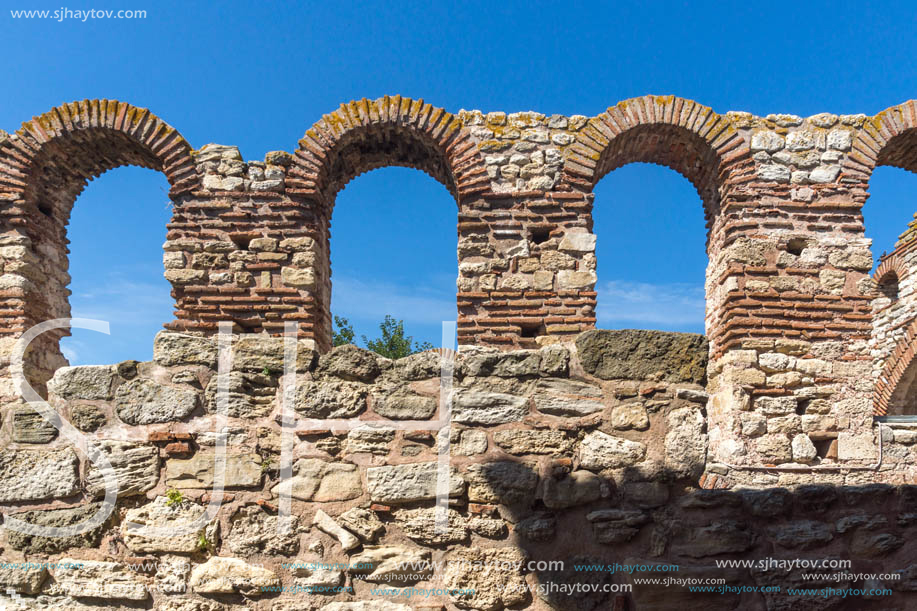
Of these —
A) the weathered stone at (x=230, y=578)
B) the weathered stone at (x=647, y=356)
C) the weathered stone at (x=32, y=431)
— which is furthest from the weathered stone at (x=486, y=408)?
the weathered stone at (x=32, y=431)

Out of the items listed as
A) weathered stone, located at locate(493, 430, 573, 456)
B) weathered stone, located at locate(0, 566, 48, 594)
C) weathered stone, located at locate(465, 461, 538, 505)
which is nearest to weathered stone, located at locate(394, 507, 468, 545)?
weathered stone, located at locate(465, 461, 538, 505)

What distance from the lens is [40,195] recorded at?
19.4 feet

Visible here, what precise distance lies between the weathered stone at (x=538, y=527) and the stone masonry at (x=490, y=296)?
14.0 inches

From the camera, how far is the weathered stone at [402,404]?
248 cm

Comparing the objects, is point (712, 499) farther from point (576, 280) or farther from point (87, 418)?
point (576, 280)

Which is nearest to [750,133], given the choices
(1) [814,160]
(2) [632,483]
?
(1) [814,160]

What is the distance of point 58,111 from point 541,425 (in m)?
6.25

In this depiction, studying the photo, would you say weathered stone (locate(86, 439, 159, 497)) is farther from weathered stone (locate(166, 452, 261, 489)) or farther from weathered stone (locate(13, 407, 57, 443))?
weathered stone (locate(13, 407, 57, 443))

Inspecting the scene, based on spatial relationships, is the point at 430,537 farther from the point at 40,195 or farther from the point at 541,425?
the point at 40,195

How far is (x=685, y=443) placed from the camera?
2.42m

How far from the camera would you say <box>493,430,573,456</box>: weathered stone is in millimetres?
2436

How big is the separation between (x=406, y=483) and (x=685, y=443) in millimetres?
1298

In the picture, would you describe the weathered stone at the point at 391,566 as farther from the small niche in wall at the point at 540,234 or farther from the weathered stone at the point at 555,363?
the small niche in wall at the point at 540,234

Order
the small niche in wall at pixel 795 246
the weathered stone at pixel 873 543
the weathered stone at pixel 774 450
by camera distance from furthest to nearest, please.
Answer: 1. the small niche in wall at pixel 795 246
2. the weathered stone at pixel 774 450
3. the weathered stone at pixel 873 543
